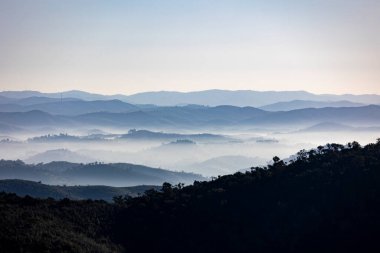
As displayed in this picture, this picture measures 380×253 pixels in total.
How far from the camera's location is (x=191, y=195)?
8512cm

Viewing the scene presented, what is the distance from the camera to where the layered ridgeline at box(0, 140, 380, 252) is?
61.8 meters

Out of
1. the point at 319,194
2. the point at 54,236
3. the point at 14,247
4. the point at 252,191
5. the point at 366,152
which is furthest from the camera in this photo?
the point at 366,152

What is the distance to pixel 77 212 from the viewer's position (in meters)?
77.5

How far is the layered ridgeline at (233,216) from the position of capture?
61812 mm

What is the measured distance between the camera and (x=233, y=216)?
73438mm

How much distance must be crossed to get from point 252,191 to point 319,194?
12.4m

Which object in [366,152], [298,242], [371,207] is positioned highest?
[366,152]

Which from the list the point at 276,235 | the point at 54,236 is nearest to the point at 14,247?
the point at 54,236

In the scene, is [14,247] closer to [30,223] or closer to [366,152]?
[30,223]

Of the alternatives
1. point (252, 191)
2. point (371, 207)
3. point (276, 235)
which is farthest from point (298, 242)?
point (252, 191)

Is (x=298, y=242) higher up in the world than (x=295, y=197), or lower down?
lower down

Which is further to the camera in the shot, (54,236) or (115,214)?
(115,214)

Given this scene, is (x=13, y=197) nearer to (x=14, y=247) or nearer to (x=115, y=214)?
(x=115, y=214)

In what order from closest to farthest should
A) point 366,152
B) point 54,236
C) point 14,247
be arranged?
point 14,247 → point 54,236 → point 366,152
